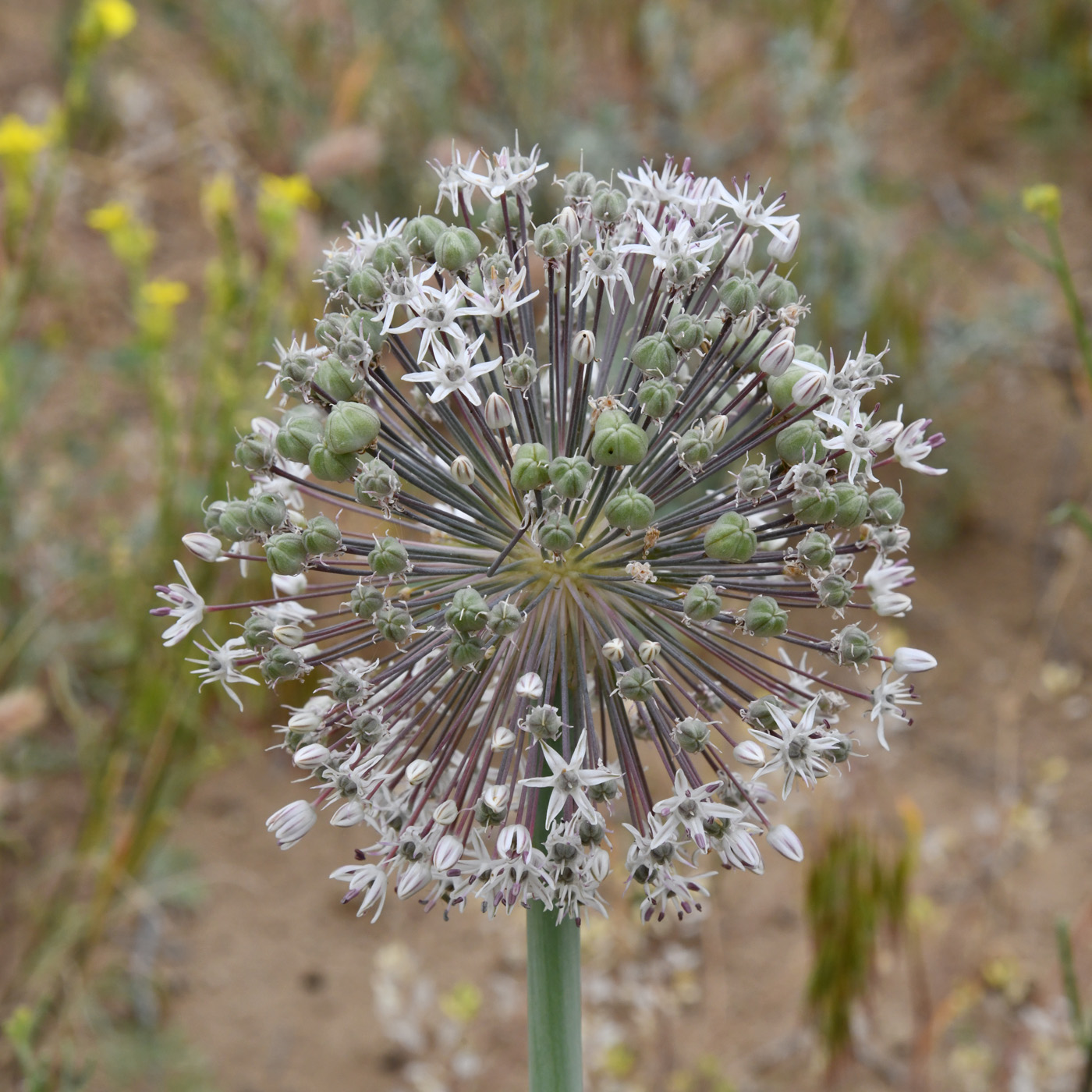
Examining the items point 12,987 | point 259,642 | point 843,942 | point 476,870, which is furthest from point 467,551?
point 12,987

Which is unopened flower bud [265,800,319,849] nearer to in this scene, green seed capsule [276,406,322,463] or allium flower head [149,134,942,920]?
allium flower head [149,134,942,920]

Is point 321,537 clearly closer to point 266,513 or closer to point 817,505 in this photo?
point 266,513

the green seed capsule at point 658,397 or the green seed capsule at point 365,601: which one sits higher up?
the green seed capsule at point 658,397

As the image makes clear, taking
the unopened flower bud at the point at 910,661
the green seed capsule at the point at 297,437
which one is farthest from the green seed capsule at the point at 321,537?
the unopened flower bud at the point at 910,661

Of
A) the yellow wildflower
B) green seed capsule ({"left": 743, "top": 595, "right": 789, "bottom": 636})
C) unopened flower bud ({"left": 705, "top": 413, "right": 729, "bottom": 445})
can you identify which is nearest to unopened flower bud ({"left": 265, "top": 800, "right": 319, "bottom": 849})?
green seed capsule ({"left": 743, "top": 595, "right": 789, "bottom": 636})

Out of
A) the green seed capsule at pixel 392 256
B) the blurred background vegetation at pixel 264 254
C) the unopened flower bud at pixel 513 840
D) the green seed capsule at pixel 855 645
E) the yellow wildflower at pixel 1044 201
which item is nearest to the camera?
the unopened flower bud at pixel 513 840

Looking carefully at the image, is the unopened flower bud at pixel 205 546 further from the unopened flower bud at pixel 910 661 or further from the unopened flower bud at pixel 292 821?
the unopened flower bud at pixel 910 661

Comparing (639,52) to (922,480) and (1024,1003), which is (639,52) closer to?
(922,480)

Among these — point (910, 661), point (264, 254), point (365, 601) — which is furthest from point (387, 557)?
point (264, 254)
